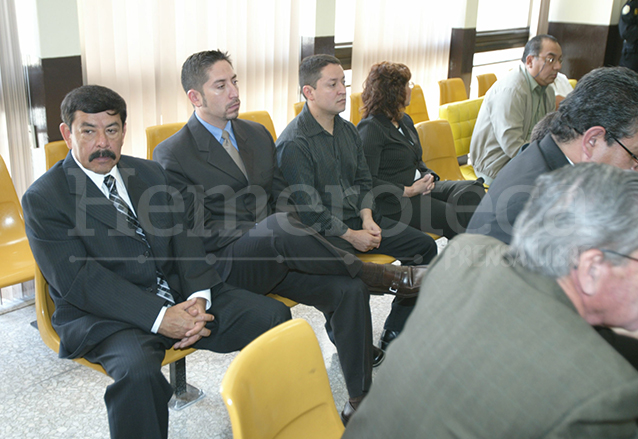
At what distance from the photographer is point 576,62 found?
7.68 m

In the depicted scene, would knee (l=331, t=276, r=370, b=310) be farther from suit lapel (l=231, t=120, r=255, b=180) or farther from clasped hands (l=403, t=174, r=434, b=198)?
clasped hands (l=403, t=174, r=434, b=198)

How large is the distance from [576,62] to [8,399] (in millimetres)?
7671

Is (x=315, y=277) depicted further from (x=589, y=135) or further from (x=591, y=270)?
(x=591, y=270)

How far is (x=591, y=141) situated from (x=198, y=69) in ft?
5.69

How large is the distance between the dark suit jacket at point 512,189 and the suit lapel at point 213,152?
1.10m

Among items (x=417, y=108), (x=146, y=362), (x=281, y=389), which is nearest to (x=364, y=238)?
(x=146, y=362)

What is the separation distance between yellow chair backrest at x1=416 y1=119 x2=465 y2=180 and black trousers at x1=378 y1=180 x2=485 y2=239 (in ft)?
1.41

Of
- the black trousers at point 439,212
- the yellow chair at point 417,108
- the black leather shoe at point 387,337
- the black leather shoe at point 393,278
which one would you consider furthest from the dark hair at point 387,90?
the yellow chair at point 417,108

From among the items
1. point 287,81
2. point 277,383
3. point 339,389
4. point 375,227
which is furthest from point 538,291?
point 287,81

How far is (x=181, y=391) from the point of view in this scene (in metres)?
2.36

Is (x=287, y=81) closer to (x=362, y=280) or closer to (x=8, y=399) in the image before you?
(x=362, y=280)

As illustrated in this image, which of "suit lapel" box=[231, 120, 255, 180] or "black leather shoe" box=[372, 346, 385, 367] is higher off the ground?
"suit lapel" box=[231, 120, 255, 180]

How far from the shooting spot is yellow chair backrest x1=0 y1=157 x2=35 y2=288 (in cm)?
264

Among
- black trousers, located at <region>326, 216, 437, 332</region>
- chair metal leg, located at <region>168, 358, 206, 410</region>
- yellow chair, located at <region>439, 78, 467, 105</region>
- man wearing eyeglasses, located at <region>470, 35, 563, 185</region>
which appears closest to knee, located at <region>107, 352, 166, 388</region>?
chair metal leg, located at <region>168, 358, 206, 410</region>
